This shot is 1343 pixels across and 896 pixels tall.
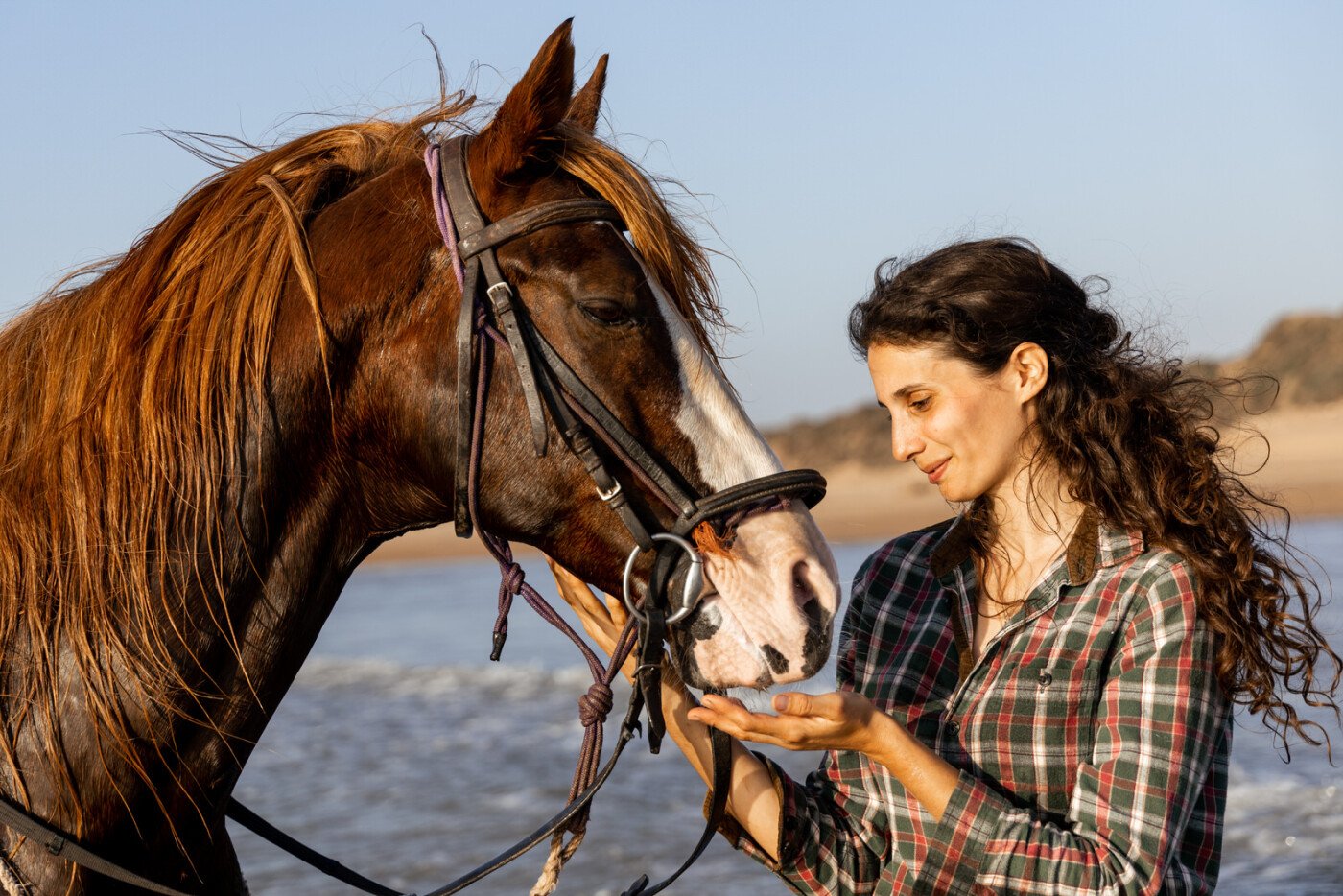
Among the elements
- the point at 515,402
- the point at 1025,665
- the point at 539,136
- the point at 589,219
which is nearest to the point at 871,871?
the point at 1025,665

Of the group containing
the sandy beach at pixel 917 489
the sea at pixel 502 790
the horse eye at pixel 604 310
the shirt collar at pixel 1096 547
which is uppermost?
the horse eye at pixel 604 310

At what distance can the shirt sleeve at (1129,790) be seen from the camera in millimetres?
1829

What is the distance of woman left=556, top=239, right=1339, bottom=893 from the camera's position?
1867mm

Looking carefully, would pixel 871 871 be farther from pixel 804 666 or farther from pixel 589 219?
pixel 589 219

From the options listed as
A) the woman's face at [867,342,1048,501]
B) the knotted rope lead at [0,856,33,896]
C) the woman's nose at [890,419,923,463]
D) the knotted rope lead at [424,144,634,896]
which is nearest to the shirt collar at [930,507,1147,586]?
the woman's face at [867,342,1048,501]

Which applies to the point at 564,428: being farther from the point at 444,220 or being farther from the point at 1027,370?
the point at 1027,370

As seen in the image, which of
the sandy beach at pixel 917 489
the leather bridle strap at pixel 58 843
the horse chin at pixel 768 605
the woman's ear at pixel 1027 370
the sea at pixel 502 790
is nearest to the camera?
the leather bridle strap at pixel 58 843

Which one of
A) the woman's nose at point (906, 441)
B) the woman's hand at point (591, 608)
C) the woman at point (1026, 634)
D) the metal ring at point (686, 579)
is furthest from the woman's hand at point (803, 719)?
the woman's nose at point (906, 441)

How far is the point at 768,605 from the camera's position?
1.80 metres

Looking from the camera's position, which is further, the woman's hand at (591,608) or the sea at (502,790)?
the sea at (502,790)

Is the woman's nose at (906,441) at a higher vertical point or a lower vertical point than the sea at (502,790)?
higher

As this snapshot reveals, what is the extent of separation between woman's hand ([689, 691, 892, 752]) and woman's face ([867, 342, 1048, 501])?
50 cm

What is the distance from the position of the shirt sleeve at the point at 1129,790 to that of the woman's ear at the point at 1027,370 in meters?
0.40

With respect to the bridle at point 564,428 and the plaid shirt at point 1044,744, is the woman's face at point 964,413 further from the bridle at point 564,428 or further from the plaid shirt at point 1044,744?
the bridle at point 564,428
